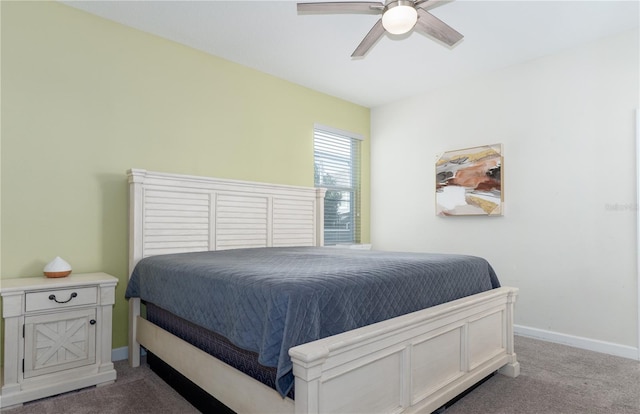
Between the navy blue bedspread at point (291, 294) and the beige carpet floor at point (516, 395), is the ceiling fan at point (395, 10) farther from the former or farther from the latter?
the beige carpet floor at point (516, 395)

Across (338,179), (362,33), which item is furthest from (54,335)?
(338,179)

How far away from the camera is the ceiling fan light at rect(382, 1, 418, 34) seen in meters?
2.07

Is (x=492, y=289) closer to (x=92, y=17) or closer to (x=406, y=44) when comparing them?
(x=406, y=44)

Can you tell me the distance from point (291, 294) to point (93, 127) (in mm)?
2334

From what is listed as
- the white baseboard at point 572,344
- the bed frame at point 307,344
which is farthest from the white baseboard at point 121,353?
the bed frame at point 307,344

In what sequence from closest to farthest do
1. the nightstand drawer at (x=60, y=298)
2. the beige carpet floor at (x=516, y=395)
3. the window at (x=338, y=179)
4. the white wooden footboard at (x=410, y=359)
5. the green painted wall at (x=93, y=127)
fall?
the white wooden footboard at (x=410, y=359) < the beige carpet floor at (x=516, y=395) < the nightstand drawer at (x=60, y=298) < the green painted wall at (x=93, y=127) < the window at (x=338, y=179)

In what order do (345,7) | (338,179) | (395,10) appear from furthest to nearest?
(338,179), (345,7), (395,10)

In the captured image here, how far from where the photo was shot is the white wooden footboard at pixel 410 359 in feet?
4.47

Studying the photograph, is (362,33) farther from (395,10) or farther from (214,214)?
(214,214)

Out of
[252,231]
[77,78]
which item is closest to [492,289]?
[252,231]

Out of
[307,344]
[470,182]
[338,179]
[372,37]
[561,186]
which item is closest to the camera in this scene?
[307,344]

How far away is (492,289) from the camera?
99.9 inches

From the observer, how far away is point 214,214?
3232mm

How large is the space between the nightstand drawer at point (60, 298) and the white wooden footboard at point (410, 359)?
1.69 meters
